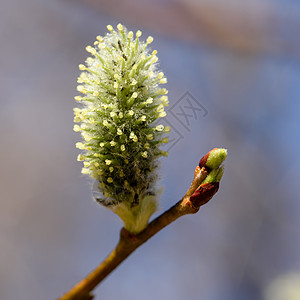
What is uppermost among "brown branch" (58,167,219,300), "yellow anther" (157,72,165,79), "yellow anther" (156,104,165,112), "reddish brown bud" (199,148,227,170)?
"yellow anther" (157,72,165,79)

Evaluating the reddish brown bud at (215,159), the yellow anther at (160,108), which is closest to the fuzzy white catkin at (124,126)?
the yellow anther at (160,108)

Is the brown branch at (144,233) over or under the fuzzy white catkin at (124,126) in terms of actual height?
under

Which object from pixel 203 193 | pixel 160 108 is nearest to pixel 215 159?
pixel 203 193

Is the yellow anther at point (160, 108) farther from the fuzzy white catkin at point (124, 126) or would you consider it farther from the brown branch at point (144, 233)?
the brown branch at point (144, 233)

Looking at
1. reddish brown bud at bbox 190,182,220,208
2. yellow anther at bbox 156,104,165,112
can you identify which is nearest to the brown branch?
reddish brown bud at bbox 190,182,220,208

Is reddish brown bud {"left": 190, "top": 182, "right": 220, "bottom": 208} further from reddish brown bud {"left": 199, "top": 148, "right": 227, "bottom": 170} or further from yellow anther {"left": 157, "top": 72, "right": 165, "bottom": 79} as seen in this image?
yellow anther {"left": 157, "top": 72, "right": 165, "bottom": 79}

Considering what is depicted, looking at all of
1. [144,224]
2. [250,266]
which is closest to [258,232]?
[250,266]

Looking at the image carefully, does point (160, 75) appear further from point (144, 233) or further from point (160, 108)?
point (144, 233)
